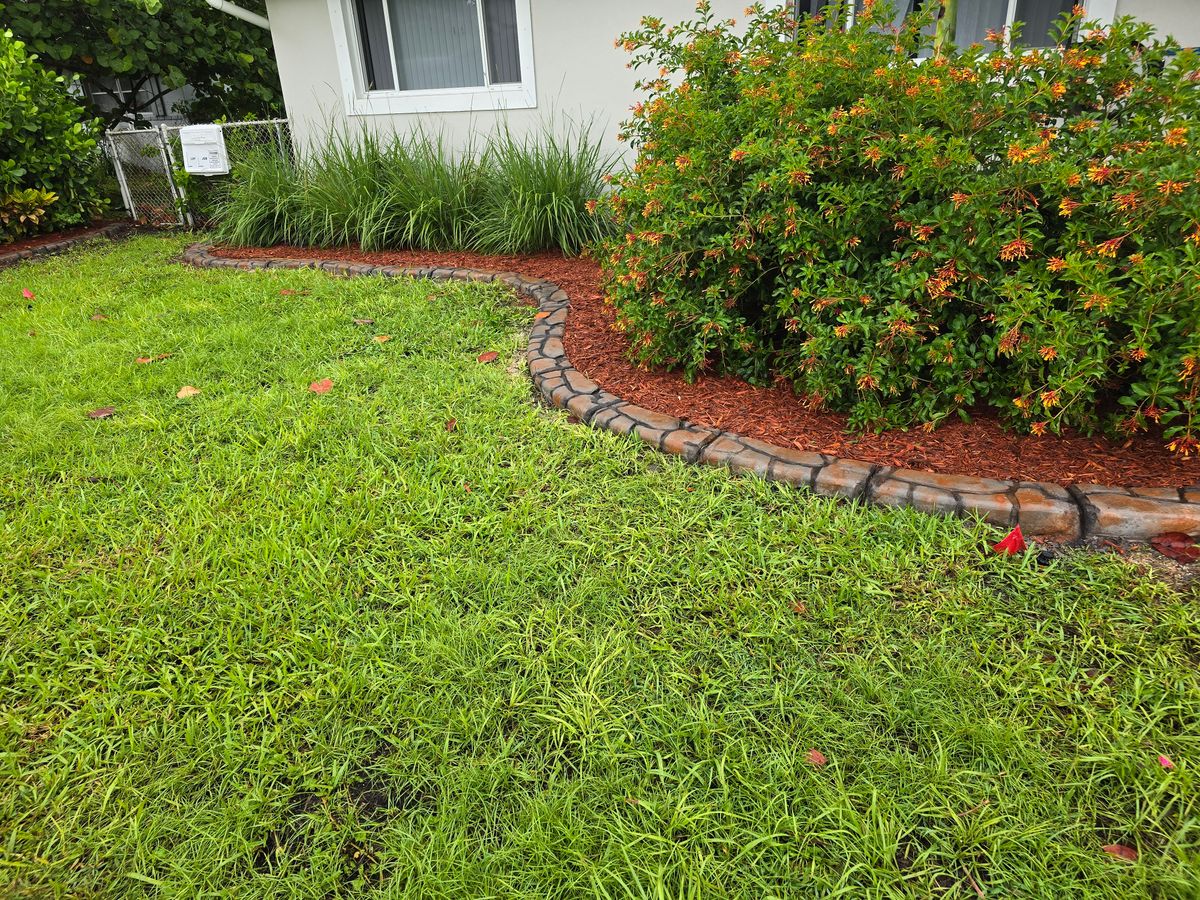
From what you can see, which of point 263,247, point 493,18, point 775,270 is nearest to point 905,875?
point 775,270

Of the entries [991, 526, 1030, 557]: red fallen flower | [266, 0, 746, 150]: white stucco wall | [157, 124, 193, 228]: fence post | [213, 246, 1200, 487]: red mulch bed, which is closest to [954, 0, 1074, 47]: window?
[266, 0, 746, 150]: white stucco wall

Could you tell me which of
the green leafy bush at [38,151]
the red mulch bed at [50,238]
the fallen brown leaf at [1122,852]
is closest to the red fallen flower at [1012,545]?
the fallen brown leaf at [1122,852]

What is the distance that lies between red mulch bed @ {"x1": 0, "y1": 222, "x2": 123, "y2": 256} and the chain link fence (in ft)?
1.88

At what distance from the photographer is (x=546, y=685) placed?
5.87 feet

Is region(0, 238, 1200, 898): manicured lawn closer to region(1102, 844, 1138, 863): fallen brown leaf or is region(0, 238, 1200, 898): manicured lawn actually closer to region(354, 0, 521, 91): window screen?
region(1102, 844, 1138, 863): fallen brown leaf

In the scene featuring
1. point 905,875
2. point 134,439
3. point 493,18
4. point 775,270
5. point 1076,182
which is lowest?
point 905,875

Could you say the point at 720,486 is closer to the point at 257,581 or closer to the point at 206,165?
the point at 257,581

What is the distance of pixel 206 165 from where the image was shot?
279 inches

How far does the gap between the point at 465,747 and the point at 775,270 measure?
2.38m

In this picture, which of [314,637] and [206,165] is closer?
[314,637]

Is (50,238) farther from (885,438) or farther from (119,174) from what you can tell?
(885,438)

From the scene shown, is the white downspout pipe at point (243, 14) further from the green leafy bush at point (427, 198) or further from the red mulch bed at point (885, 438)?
the red mulch bed at point (885, 438)

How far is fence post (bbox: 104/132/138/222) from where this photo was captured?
7878 mm

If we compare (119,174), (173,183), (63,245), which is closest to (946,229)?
(63,245)
